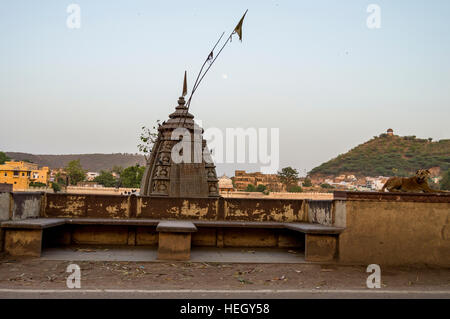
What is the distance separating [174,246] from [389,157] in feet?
510

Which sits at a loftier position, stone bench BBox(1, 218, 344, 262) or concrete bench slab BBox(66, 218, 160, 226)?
concrete bench slab BBox(66, 218, 160, 226)

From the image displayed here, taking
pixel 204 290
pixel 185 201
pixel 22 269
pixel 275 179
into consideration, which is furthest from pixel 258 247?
pixel 275 179

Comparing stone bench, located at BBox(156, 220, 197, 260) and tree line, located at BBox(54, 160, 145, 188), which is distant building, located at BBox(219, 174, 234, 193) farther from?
stone bench, located at BBox(156, 220, 197, 260)

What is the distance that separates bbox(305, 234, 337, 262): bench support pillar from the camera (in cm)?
938

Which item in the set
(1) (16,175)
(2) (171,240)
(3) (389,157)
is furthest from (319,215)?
(3) (389,157)

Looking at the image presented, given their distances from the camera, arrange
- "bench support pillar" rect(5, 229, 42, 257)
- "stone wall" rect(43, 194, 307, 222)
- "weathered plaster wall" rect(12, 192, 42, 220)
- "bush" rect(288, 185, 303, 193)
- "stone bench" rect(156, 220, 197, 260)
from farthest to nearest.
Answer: "bush" rect(288, 185, 303, 193), "stone wall" rect(43, 194, 307, 222), "weathered plaster wall" rect(12, 192, 42, 220), "stone bench" rect(156, 220, 197, 260), "bench support pillar" rect(5, 229, 42, 257)

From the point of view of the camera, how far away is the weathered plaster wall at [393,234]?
9.30 meters

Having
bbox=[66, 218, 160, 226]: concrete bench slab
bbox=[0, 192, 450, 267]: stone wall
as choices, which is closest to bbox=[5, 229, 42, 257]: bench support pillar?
bbox=[0, 192, 450, 267]: stone wall

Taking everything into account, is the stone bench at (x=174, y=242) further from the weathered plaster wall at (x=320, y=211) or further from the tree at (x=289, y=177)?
the tree at (x=289, y=177)

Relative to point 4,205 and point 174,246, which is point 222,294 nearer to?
point 174,246

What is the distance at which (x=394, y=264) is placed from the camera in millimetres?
9289

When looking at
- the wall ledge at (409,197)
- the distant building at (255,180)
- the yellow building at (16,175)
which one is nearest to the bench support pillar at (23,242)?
the wall ledge at (409,197)
